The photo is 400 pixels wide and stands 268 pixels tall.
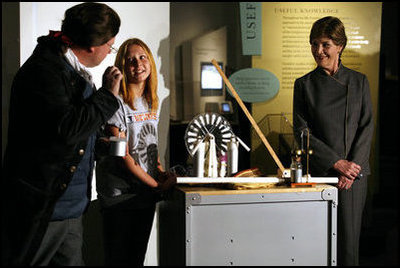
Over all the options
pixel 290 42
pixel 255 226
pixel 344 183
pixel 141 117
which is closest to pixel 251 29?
pixel 290 42

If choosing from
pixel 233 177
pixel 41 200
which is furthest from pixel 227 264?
pixel 41 200

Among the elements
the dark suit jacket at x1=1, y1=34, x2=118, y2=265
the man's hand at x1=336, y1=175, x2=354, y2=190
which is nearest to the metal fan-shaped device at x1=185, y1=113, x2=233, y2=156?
the man's hand at x1=336, y1=175, x2=354, y2=190

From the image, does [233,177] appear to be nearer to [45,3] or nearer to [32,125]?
[32,125]

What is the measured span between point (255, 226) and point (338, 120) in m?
0.95

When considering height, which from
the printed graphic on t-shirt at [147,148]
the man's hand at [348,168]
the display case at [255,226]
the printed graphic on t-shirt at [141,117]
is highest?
the printed graphic on t-shirt at [141,117]

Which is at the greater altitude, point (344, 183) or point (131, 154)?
point (131, 154)

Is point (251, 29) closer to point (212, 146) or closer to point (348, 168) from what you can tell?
point (212, 146)

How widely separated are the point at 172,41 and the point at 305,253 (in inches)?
69.7

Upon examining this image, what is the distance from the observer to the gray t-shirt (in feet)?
9.02

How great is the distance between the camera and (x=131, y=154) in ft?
Result: 9.24

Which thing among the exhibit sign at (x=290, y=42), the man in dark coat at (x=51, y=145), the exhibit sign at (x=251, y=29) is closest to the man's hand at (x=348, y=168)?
the exhibit sign at (x=290, y=42)

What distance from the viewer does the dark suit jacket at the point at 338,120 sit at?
3.05m

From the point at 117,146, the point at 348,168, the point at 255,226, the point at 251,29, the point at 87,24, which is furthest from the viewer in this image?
the point at 251,29

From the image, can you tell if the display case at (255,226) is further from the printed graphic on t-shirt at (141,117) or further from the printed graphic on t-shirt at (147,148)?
the printed graphic on t-shirt at (141,117)
